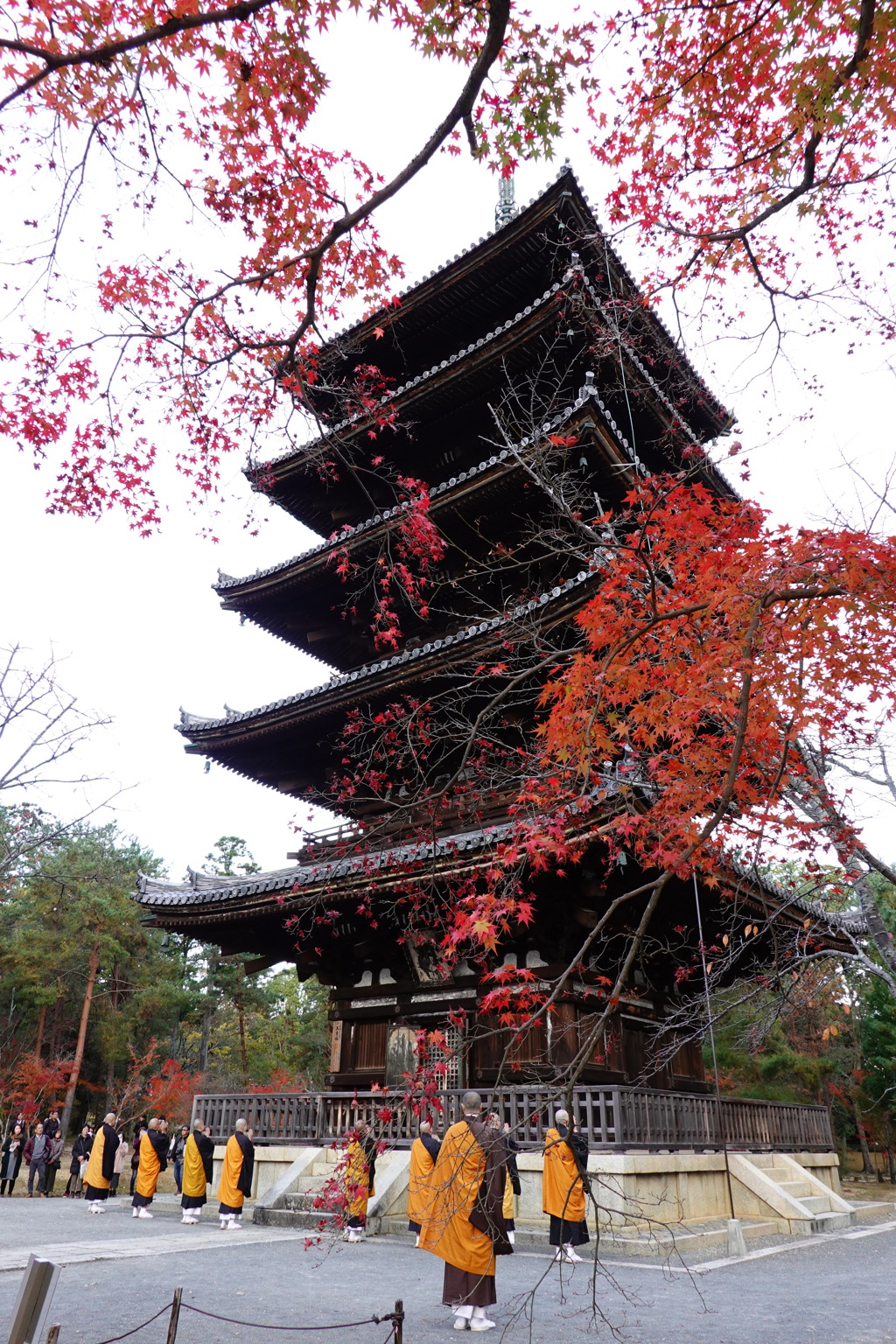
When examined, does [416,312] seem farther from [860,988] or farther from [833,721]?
[860,988]

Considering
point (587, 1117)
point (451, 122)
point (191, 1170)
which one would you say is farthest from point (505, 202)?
point (191, 1170)

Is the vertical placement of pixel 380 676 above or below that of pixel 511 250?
below

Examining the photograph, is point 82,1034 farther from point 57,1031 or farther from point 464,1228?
point 464,1228

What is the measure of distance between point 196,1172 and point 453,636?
8417 millimetres

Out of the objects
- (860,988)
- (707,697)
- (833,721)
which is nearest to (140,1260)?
(707,697)

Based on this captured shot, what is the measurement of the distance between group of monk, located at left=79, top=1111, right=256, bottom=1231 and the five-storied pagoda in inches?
79.2

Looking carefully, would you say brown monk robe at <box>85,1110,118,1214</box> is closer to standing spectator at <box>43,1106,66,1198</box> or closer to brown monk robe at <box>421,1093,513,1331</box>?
standing spectator at <box>43,1106,66,1198</box>

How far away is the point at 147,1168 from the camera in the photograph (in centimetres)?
1292

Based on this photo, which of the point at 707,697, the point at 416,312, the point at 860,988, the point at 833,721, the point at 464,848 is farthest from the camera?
the point at 860,988

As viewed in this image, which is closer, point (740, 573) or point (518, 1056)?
point (740, 573)

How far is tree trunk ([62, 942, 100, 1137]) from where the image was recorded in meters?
31.8

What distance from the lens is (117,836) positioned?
130ft

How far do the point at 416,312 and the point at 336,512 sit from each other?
3928 mm

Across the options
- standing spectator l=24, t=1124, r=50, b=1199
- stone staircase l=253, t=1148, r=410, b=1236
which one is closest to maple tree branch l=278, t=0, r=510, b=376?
stone staircase l=253, t=1148, r=410, b=1236
